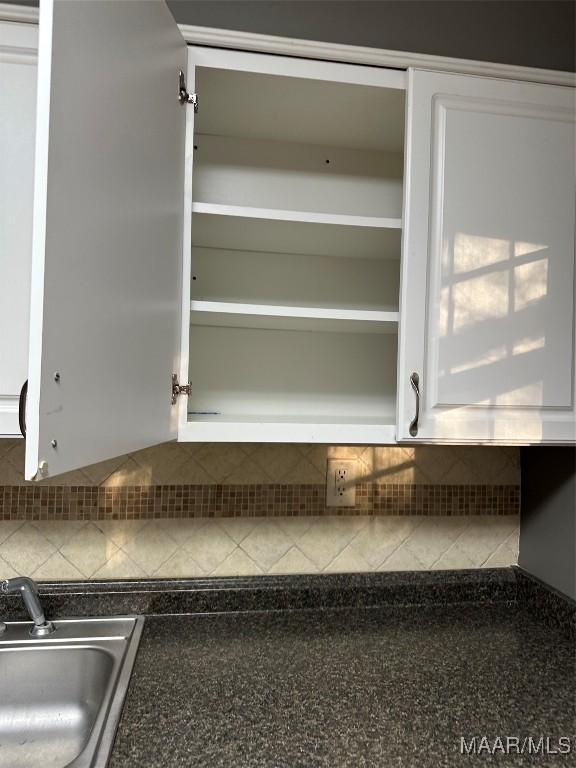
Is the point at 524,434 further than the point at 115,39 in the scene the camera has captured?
Yes

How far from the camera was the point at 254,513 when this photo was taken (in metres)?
1.51

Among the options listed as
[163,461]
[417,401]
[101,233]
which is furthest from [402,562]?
[101,233]

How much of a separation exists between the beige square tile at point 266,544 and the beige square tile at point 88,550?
0.33m

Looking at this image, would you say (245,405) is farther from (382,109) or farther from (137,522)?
(382,109)

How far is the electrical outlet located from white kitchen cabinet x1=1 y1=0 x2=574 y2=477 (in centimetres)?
13

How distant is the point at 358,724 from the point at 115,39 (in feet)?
3.61

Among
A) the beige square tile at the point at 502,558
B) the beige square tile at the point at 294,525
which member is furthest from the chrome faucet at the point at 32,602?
the beige square tile at the point at 502,558

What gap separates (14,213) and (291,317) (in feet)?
1.91

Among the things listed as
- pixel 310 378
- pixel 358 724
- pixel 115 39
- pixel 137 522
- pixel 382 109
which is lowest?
pixel 358 724

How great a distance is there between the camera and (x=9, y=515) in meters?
1.40

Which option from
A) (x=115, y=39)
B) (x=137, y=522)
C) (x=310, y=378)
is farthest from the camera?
(x=310, y=378)

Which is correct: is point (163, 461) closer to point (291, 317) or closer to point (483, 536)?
point (291, 317)

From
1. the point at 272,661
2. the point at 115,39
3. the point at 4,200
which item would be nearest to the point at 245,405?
the point at 272,661

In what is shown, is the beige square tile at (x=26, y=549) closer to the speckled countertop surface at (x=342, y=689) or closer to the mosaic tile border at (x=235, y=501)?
the mosaic tile border at (x=235, y=501)
